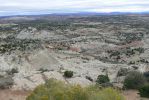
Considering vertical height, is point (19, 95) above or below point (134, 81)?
below

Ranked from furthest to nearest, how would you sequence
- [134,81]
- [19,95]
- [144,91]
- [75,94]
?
[134,81], [19,95], [144,91], [75,94]

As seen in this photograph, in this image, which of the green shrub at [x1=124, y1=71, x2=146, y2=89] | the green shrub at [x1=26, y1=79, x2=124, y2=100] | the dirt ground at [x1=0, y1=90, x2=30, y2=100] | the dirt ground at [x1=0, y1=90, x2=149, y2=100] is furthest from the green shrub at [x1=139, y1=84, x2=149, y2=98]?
the dirt ground at [x1=0, y1=90, x2=30, y2=100]

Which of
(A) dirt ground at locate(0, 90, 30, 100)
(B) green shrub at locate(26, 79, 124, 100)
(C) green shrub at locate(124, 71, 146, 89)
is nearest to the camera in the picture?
(B) green shrub at locate(26, 79, 124, 100)

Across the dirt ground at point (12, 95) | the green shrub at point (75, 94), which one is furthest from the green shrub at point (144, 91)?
the dirt ground at point (12, 95)

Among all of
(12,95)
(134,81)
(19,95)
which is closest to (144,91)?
(134,81)

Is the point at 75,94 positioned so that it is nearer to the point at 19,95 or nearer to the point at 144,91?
the point at 144,91

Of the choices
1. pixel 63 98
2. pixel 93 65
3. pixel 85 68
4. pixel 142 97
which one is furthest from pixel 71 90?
pixel 93 65

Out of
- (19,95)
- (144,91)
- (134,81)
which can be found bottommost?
(19,95)

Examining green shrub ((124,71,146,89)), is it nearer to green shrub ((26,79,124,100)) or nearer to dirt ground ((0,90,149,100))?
dirt ground ((0,90,149,100))

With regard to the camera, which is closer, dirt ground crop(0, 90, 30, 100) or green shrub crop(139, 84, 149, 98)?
green shrub crop(139, 84, 149, 98)

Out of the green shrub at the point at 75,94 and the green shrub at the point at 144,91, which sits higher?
the green shrub at the point at 75,94

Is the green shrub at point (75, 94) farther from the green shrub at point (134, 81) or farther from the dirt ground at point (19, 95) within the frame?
the green shrub at point (134, 81)
